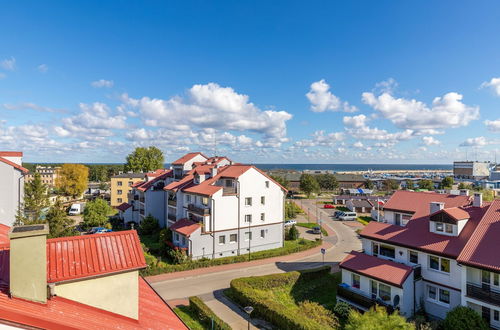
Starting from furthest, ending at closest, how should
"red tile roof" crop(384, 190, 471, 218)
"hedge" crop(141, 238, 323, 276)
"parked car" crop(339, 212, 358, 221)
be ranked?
"parked car" crop(339, 212, 358, 221) < "hedge" crop(141, 238, 323, 276) < "red tile roof" crop(384, 190, 471, 218)

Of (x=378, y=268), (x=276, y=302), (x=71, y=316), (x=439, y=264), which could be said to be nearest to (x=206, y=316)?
(x=276, y=302)

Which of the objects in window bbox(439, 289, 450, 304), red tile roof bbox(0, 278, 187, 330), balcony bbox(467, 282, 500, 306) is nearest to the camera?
red tile roof bbox(0, 278, 187, 330)

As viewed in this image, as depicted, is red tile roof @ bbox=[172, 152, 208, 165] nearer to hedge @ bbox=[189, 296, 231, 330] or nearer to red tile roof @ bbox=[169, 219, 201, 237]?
red tile roof @ bbox=[169, 219, 201, 237]

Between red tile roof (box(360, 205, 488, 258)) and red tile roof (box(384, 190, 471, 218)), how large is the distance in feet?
1.72

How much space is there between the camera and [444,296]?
21.8 meters

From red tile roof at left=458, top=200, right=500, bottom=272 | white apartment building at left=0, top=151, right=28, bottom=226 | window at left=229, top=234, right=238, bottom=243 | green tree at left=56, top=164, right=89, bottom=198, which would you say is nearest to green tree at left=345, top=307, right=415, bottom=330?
red tile roof at left=458, top=200, right=500, bottom=272

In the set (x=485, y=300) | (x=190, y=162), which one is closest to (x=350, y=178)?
(x=190, y=162)

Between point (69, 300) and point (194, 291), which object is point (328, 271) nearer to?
point (194, 291)

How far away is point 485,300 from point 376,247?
342 inches

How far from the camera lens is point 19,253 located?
7043mm

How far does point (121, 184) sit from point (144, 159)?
69.4 feet

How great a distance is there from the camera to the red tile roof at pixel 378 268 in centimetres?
2165

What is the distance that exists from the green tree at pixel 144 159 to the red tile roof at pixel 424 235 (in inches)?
3153

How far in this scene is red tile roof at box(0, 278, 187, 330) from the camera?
5871 mm
